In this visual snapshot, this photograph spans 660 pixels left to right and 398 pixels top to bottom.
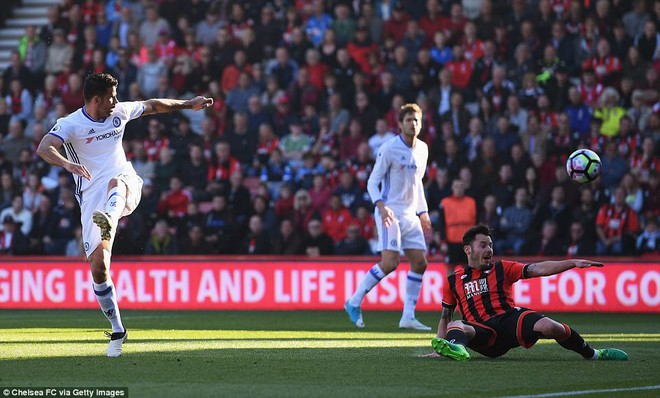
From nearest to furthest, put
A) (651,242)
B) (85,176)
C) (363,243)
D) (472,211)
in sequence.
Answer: (85,176)
(472,211)
(651,242)
(363,243)

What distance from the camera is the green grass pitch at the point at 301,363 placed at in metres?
8.45

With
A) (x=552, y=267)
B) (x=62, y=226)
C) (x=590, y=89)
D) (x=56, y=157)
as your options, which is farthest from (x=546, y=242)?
(x=56, y=157)

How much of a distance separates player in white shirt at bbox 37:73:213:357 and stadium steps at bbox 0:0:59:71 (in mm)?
18386

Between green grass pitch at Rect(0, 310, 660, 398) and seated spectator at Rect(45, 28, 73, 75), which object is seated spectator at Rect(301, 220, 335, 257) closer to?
green grass pitch at Rect(0, 310, 660, 398)

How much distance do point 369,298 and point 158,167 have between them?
555 cm

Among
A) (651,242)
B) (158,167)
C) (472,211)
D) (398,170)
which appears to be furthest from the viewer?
Result: (158,167)

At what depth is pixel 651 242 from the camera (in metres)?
19.3

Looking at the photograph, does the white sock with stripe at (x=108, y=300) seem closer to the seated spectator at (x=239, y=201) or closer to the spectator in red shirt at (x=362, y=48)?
the seated spectator at (x=239, y=201)

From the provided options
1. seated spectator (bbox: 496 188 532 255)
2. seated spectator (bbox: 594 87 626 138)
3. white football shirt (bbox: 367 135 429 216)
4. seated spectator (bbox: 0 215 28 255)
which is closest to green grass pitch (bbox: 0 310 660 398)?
white football shirt (bbox: 367 135 429 216)

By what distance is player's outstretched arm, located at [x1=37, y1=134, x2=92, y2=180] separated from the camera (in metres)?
10.4

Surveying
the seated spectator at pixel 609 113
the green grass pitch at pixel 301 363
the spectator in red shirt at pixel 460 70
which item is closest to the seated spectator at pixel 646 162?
the seated spectator at pixel 609 113

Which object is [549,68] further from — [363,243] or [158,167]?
[158,167]

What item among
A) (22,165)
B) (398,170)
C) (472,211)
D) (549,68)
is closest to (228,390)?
(398,170)
